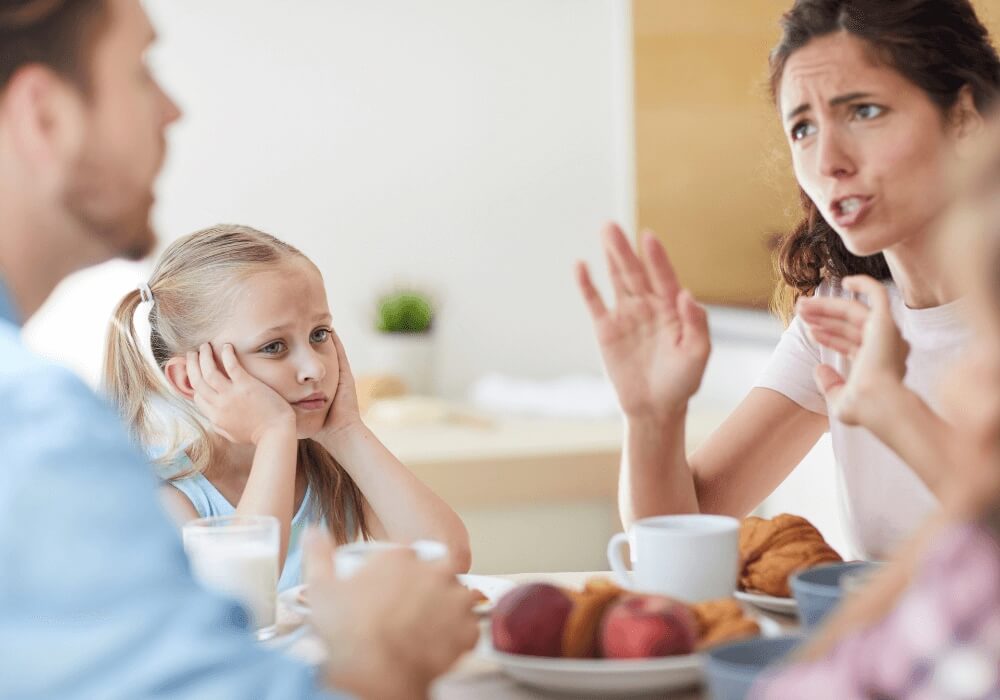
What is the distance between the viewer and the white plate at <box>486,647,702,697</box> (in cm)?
73

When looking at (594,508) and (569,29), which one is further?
(569,29)

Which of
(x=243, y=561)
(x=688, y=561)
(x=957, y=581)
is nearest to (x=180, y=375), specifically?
(x=243, y=561)

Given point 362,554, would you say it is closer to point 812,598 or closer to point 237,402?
point 812,598

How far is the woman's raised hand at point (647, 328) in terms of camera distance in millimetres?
1011

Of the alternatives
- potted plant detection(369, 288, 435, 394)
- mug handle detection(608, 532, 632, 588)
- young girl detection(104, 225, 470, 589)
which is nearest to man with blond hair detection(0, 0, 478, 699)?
mug handle detection(608, 532, 632, 588)

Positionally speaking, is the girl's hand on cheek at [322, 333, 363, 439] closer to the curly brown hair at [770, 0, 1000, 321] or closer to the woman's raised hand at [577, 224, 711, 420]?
the woman's raised hand at [577, 224, 711, 420]

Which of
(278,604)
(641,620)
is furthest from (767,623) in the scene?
(278,604)

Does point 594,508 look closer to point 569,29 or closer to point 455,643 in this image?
point 569,29

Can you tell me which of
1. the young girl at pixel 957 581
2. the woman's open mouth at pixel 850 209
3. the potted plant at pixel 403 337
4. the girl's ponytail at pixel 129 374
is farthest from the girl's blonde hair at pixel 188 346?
the potted plant at pixel 403 337

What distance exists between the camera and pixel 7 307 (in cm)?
73

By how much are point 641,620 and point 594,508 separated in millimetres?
1860

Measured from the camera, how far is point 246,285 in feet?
4.61

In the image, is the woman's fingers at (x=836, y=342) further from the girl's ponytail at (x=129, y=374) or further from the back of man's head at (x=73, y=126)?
the girl's ponytail at (x=129, y=374)

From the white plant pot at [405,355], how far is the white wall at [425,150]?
0.27ft
